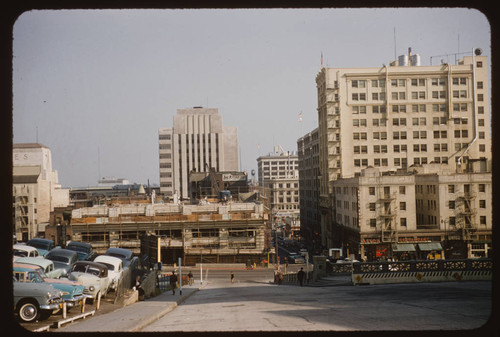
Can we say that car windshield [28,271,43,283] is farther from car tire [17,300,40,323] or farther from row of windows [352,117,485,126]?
row of windows [352,117,485,126]

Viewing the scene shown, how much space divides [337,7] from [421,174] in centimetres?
4750

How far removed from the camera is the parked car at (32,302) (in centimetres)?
980

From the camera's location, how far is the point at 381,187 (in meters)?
48.4

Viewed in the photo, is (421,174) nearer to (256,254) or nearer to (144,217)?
(256,254)

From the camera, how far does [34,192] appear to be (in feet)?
134

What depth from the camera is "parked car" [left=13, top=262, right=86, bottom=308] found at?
12117 mm

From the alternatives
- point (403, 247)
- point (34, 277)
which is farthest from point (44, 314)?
point (403, 247)

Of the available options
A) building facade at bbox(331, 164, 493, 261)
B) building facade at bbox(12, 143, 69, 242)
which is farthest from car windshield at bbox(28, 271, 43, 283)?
building facade at bbox(331, 164, 493, 261)

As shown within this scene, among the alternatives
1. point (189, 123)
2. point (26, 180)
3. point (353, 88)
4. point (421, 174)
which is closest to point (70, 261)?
point (26, 180)

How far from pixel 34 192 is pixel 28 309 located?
1345 inches

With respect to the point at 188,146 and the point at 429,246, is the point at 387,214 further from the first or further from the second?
the point at 188,146

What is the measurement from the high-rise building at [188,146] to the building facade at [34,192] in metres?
66.3

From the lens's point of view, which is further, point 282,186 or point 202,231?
point 282,186
